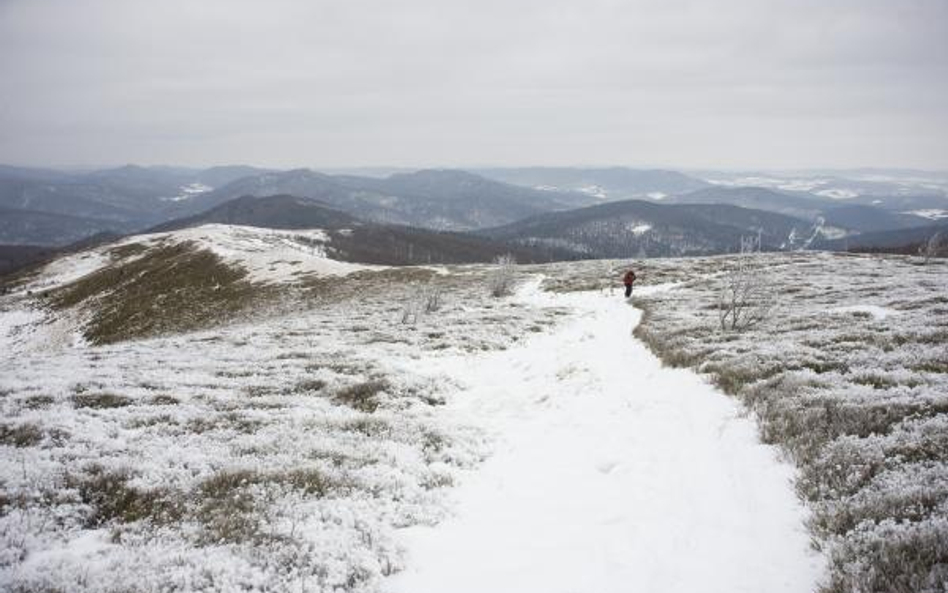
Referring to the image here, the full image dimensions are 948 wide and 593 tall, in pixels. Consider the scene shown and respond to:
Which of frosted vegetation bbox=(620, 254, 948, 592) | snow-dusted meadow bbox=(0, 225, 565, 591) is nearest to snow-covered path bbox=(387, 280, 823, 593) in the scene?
frosted vegetation bbox=(620, 254, 948, 592)

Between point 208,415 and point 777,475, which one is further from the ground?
point 777,475

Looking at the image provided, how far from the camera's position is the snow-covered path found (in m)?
6.19

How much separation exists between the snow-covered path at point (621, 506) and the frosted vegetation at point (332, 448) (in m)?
0.46

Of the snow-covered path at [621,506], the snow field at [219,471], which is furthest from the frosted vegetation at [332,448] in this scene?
the snow-covered path at [621,506]

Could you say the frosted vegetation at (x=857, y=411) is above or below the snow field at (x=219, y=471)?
above

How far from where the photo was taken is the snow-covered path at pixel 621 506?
619cm

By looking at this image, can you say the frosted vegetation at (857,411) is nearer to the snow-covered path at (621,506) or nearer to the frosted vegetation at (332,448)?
the frosted vegetation at (332,448)

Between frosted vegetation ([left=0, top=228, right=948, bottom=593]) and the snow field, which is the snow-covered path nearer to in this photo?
frosted vegetation ([left=0, top=228, right=948, bottom=593])

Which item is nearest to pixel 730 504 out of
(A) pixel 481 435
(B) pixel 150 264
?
(A) pixel 481 435

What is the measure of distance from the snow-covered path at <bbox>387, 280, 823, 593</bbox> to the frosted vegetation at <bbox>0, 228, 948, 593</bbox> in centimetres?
46

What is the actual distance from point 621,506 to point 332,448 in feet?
18.6

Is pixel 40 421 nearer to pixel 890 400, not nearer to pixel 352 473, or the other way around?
pixel 352 473

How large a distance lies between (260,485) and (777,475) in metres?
8.32

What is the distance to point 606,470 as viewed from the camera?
9664mm
